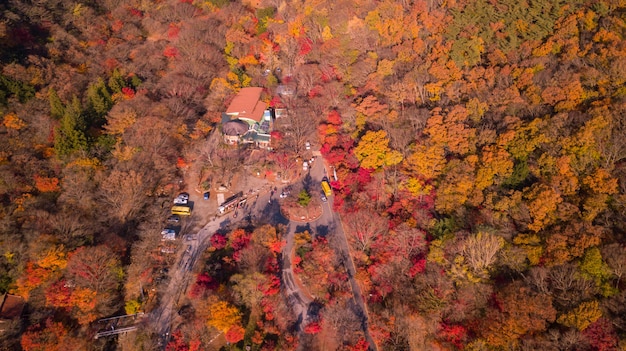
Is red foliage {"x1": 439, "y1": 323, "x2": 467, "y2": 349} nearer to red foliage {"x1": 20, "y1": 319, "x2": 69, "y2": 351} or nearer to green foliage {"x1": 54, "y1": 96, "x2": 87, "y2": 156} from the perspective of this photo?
red foliage {"x1": 20, "y1": 319, "x2": 69, "y2": 351}

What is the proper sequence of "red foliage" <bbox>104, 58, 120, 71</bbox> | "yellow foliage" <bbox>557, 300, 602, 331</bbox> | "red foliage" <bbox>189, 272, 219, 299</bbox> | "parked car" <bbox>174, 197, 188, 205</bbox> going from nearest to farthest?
"yellow foliage" <bbox>557, 300, 602, 331</bbox> < "red foliage" <bbox>189, 272, 219, 299</bbox> < "parked car" <bbox>174, 197, 188, 205</bbox> < "red foliage" <bbox>104, 58, 120, 71</bbox>

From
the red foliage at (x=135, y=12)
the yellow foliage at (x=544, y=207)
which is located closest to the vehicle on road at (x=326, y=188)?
the yellow foliage at (x=544, y=207)

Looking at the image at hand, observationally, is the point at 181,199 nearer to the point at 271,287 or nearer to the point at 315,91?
the point at 271,287

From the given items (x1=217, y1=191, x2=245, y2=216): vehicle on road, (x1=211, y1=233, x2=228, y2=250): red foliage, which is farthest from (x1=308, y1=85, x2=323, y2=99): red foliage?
(x1=211, y1=233, x2=228, y2=250): red foliage

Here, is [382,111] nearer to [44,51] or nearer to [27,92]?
[27,92]

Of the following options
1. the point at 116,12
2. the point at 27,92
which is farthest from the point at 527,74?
the point at 116,12

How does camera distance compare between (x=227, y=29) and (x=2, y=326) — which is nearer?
(x=2, y=326)
